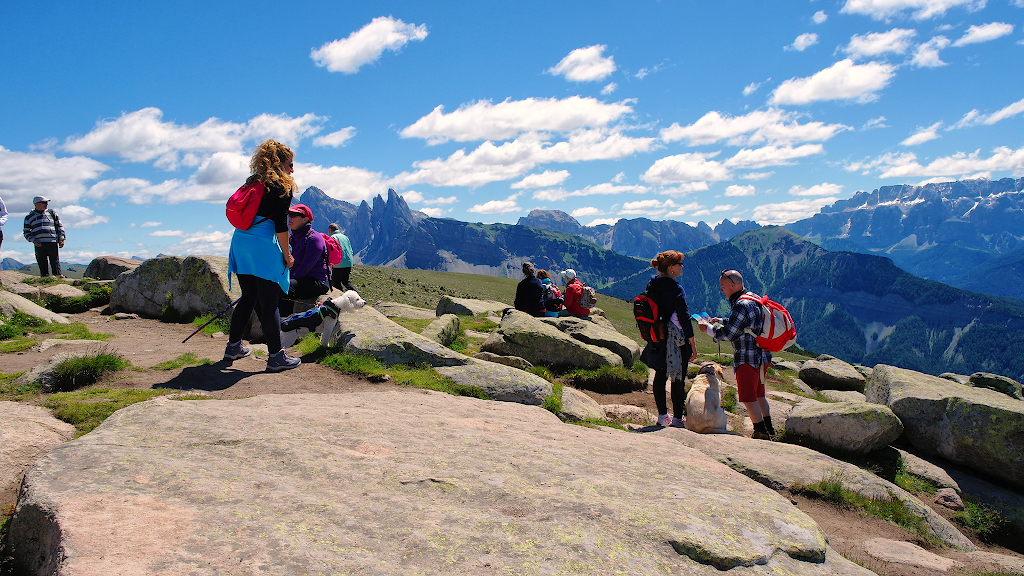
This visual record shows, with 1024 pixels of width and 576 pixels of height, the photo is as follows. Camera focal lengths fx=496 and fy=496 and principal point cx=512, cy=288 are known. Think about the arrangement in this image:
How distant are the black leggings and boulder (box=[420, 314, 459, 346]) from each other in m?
4.92

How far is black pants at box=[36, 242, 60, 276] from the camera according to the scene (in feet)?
76.8

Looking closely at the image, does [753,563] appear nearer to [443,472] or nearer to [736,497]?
[736,497]

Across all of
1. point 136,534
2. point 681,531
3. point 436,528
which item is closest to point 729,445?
point 681,531

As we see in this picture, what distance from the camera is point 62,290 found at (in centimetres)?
1919

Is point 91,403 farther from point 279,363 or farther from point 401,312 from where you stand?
point 401,312

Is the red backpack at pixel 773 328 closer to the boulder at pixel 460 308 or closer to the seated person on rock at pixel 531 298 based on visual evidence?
the seated person on rock at pixel 531 298

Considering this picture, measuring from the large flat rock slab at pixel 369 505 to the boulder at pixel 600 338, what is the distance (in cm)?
1067

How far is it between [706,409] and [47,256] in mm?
29939

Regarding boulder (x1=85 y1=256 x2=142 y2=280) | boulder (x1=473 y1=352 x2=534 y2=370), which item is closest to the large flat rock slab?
boulder (x1=473 y1=352 x2=534 y2=370)

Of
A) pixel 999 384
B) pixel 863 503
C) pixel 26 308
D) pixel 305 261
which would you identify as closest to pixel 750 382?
pixel 863 503

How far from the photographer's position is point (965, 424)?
1132 cm

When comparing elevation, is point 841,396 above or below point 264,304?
below

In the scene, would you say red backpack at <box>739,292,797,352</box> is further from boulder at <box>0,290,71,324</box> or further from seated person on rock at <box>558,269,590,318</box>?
A: boulder at <box>0,290,71,324</box>

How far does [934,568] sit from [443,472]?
665 cm
